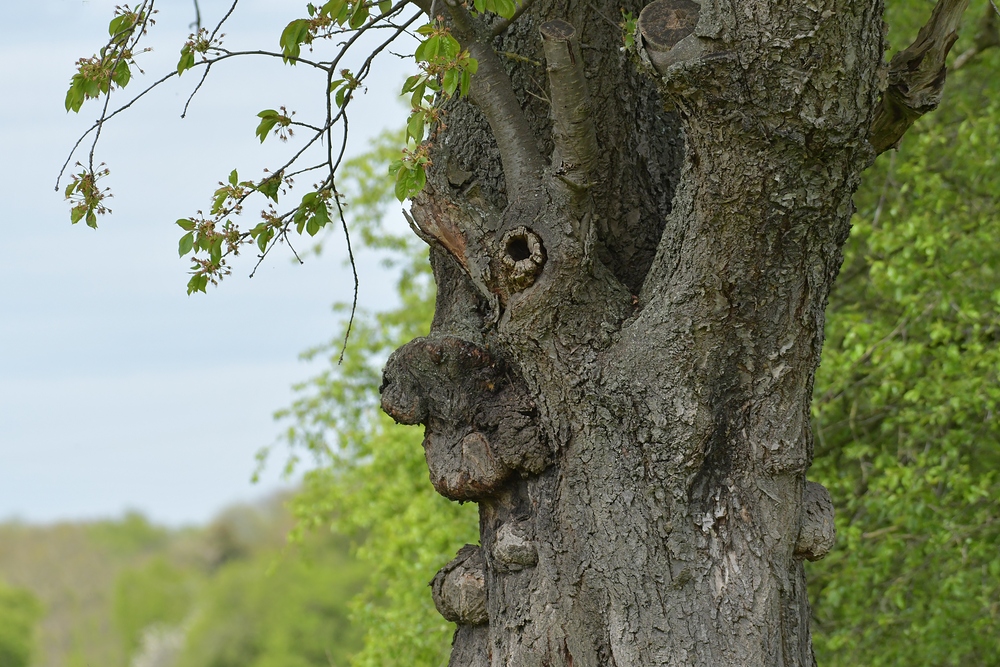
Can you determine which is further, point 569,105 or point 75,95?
point 75,95

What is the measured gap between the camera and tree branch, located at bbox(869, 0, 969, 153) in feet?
10.2

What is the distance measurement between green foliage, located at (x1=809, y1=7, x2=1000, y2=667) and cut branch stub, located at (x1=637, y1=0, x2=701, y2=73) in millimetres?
3240

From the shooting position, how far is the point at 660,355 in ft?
9.96

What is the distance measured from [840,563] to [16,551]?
50.9 metres

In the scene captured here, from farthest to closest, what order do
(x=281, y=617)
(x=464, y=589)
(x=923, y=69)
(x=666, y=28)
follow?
(x=281, y=617)
(x=464, y=589)
(x=923, y=69)
(x=666, y=28)

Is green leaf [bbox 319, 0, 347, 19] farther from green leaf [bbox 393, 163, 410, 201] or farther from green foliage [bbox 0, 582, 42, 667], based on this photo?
green foliage [bbox 0, 582, 42, 667]

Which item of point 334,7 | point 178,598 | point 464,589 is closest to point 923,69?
point 334,7

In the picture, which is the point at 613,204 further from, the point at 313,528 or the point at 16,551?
the point at 16,551

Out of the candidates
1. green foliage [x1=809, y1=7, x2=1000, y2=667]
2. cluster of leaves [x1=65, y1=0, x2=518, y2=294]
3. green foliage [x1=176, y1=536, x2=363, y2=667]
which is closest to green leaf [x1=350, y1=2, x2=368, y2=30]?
cluster of leaves [x1=65, y1=0, x2=518, y2=294]

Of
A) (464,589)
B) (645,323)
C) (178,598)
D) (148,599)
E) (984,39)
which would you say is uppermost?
(148,599)

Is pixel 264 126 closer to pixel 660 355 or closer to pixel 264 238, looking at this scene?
pixel 264 238

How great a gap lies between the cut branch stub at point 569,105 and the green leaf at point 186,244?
3.96 feet

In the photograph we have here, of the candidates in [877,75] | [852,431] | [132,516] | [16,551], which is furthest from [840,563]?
[132,516]

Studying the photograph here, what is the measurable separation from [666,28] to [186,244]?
1.64 metres
